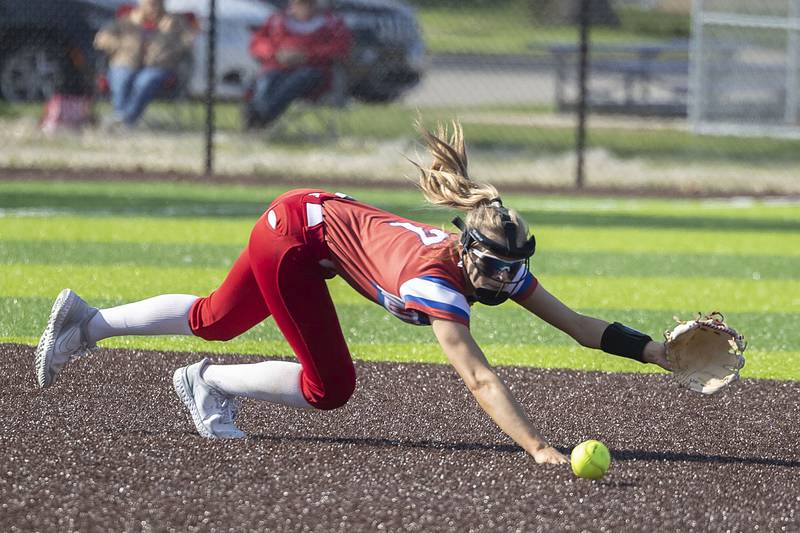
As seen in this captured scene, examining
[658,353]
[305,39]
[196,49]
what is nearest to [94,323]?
[658,353]

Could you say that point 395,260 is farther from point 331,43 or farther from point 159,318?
point 331,43

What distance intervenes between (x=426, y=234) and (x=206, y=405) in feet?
4.17

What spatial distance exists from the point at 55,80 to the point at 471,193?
13.9 meters

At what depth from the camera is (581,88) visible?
52.3 ft

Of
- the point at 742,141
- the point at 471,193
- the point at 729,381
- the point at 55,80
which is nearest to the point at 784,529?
the point at 729,381

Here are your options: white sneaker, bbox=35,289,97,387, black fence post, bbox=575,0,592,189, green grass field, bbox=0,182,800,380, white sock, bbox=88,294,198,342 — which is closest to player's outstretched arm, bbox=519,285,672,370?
white sock, bbox=88,294,198,342

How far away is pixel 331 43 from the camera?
1730 centimetres

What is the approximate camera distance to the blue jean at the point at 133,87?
1652 centimetres

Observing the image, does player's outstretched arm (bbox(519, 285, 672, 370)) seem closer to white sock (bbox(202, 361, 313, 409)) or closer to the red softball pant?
the red softball pant

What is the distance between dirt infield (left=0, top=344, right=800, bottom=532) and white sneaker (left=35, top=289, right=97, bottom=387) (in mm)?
215

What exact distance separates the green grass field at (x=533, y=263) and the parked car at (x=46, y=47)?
135 inches

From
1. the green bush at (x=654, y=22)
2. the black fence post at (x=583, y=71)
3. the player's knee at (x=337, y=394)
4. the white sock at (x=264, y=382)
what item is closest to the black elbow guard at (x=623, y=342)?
the player's knee at (x=337, y=394)

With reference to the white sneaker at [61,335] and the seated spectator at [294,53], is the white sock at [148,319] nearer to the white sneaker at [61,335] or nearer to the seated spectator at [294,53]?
the white sneaker at [61,335]

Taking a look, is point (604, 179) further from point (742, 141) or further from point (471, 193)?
point (471, 193)
